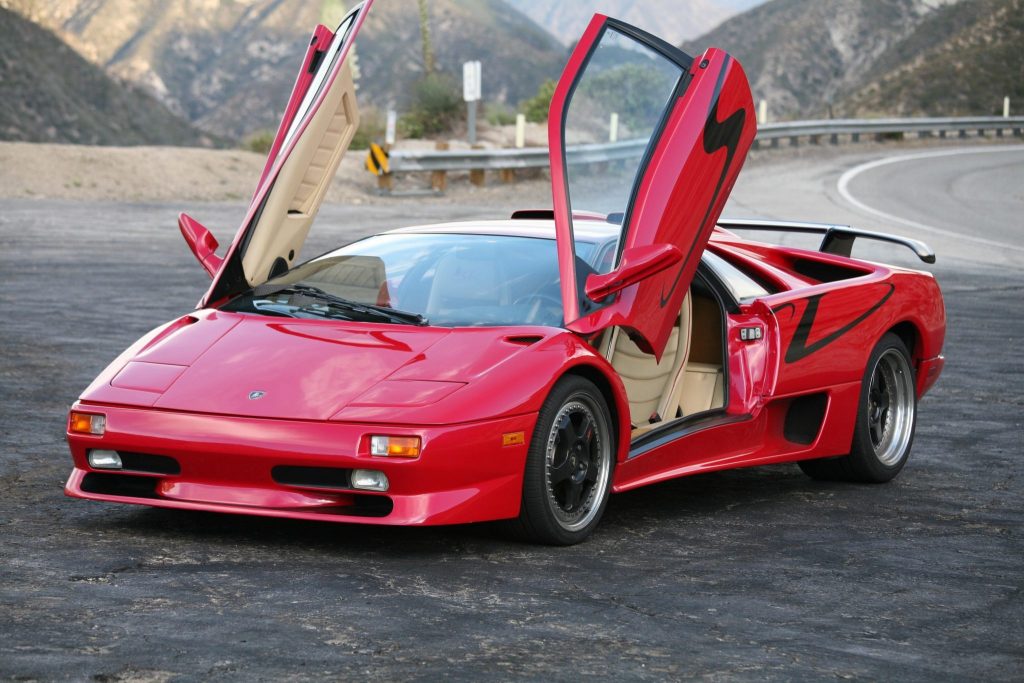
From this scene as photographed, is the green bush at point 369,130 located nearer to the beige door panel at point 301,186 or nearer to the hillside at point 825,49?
the beige door panel at point 301,186

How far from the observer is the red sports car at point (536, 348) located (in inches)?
210

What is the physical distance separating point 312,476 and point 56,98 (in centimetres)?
5136

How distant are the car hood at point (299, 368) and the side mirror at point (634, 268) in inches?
17.0

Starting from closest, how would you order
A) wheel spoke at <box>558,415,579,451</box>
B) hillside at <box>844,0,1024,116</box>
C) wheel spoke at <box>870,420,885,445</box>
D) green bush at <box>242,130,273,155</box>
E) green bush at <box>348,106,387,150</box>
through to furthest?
wheel spoke at <box>558,415,579,451</box> < wheel spoke at <box>870,420,885,445</box> < green bush at <box>348,106,387,150</box> < green bush at <box>242,130,273,155</box> < hillside at <box>844,0,1024,116</box>

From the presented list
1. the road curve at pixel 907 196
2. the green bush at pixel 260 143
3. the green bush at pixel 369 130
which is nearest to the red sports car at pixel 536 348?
the road curve at pixel 907 196

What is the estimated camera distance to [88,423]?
220 inches

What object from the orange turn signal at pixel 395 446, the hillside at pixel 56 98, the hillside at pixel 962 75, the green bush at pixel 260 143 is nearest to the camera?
the orange turn signal at pixel 395 446

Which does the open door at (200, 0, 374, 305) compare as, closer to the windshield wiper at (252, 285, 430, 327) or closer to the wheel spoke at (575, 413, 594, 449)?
the windshield wiper at (252, 285, 430, 327)

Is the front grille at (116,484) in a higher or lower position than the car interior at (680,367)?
lower

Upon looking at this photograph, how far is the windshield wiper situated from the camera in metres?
6.00

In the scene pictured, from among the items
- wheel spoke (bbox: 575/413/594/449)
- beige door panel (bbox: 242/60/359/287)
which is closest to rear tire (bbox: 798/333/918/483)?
wheel spoke (bbox: 575/413/594/449)

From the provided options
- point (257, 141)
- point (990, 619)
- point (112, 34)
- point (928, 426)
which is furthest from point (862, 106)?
point (112, 34)

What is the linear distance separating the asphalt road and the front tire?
0.33ft

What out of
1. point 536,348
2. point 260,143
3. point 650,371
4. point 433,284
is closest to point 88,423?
point 433,284
